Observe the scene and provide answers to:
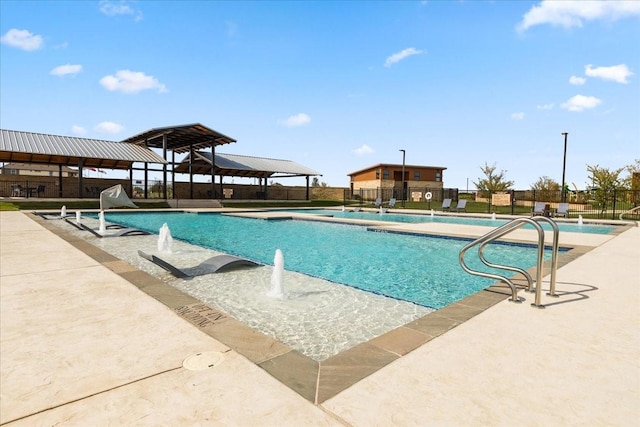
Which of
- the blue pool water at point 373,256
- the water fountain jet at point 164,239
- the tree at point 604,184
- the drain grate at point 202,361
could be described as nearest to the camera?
the drain grate at point 202,361

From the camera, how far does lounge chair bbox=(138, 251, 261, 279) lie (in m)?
5.59

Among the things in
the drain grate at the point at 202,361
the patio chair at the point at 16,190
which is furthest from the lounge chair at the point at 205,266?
the patio chair at the point at 16,190

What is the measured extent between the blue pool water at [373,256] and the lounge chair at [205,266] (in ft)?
4.42

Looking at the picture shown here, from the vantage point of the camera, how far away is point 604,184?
77.0 ft

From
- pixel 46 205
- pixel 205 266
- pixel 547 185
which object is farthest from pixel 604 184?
pixel 46 205

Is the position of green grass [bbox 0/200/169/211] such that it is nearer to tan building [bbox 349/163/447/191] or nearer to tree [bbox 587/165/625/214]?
tan building [bbox 349/163/447/191]

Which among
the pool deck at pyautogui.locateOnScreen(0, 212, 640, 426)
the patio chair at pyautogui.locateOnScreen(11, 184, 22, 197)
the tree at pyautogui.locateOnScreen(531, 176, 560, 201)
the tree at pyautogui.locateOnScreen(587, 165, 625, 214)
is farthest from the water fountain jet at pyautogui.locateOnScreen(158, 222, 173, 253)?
the tree at pyautogui.locateOnScreen(531, 176, 560, 201)

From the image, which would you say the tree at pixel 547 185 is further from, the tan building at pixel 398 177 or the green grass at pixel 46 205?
the green grass at pixel 46 205

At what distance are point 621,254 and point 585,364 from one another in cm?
664

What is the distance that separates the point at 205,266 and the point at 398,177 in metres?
40.8

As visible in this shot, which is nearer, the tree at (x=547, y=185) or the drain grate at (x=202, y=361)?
the drain grate at (x=202, y=361)

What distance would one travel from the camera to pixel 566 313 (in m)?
3.66

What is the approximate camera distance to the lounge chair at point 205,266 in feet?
18.3

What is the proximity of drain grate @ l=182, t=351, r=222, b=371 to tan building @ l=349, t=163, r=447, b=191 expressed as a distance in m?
40.3
